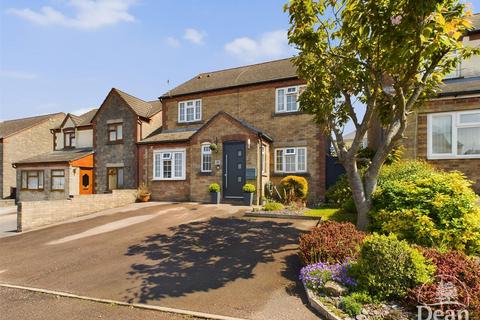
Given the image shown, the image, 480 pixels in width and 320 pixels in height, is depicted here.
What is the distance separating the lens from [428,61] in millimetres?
6734

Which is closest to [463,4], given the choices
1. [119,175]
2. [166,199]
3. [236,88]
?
[236,88]

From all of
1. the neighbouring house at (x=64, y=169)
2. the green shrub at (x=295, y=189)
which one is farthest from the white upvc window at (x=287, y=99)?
the neighbouring house at (x=64, y=169)

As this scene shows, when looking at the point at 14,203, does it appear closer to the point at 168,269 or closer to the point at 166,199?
the point at 166,199

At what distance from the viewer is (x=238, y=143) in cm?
1497

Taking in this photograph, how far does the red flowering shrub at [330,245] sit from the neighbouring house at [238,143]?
7.93 m

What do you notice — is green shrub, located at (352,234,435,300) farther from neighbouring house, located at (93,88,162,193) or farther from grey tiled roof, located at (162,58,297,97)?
neighbouring house, located at (93,88,162,193)

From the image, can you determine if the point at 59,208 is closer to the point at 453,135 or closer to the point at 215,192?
the point at 215,192

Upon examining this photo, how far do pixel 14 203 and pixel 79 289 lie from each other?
76.4 feet

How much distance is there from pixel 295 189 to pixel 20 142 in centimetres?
2732

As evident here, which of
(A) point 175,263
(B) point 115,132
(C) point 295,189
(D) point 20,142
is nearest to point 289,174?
(C) point 295,189

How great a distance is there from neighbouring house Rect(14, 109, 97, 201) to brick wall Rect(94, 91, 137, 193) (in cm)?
97

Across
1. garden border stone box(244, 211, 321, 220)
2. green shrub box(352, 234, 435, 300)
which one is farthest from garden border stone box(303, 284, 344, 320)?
garden border stone box(244, 211, 321, 220)

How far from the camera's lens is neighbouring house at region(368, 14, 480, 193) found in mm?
11539

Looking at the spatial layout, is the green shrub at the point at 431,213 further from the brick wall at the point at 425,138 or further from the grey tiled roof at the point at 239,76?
the grey tiled roof at the point at 239,76
